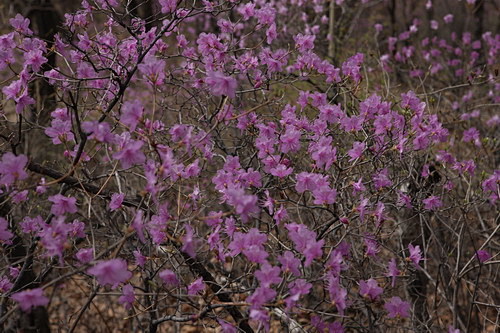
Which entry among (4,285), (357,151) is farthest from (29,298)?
(357,151)

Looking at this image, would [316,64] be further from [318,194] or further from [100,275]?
[100,275]

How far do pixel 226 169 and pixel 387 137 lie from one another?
37.8 inches

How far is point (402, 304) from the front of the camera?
86.5 inches

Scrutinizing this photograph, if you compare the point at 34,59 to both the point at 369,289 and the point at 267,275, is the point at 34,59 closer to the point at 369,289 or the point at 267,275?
the point at 267,275

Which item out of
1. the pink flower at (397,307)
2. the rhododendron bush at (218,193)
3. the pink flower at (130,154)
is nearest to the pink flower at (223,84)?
the rhododendron bush at (218,193)

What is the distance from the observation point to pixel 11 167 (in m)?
1.74

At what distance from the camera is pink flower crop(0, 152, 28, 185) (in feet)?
5.68

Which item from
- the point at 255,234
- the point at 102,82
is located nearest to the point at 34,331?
the point at 102,82

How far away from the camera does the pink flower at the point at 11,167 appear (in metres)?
1.73

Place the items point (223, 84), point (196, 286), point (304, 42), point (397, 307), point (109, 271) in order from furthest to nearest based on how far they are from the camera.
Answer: point (304, 42), point (196, 286), point (397, 307), point (223, 84), point (109, 271)

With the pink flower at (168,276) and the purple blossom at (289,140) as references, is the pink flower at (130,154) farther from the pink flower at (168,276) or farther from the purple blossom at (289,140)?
the purple blossom at (289,140)

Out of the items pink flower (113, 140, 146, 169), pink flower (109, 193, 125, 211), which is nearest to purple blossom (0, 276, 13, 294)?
pink flower (109, 193, 125, 211)

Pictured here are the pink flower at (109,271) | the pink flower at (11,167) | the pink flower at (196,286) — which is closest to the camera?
the pink flower at (109,271)

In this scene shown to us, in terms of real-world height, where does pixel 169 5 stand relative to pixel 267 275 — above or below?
above
